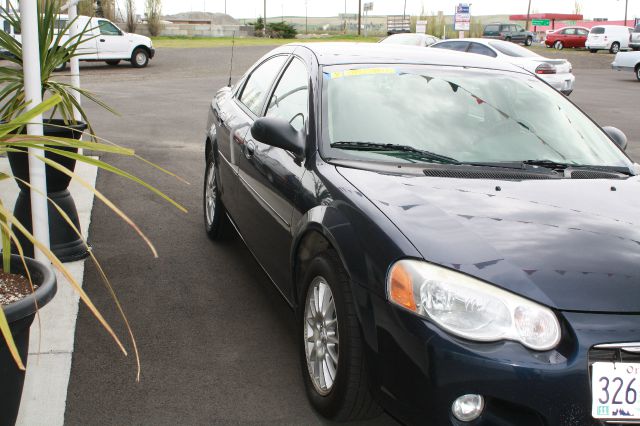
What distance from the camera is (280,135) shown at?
3742 mm

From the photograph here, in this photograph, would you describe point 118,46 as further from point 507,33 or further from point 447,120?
point 507,33

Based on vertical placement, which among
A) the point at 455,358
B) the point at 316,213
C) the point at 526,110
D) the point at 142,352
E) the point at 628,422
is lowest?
the point at 142,352

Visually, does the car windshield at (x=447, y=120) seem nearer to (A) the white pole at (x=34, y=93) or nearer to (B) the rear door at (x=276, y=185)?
(B) the rear door at (x=276, y=185)

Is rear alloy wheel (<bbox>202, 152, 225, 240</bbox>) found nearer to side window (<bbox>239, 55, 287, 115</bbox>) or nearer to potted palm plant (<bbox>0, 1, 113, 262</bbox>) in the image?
side window (<bbox>239, 55, 287, 115</bbox>)

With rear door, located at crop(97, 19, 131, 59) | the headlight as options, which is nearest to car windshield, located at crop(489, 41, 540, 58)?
rear door, located at crop(97, 19, 131, 59)

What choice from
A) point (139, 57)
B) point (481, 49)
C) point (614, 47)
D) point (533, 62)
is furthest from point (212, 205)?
point (614, 47)

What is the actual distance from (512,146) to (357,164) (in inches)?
34.5

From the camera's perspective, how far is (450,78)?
4.27m

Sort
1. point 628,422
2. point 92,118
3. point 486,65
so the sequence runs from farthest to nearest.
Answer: point 92,118 → point 486,65 → point 628,422

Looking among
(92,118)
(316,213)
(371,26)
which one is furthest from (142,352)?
(371,26)

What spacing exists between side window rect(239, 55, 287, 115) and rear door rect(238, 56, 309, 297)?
21 cm

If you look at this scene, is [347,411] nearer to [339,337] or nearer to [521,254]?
[339,337]

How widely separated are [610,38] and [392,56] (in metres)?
42.6

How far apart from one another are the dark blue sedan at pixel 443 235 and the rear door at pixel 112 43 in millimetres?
21298
